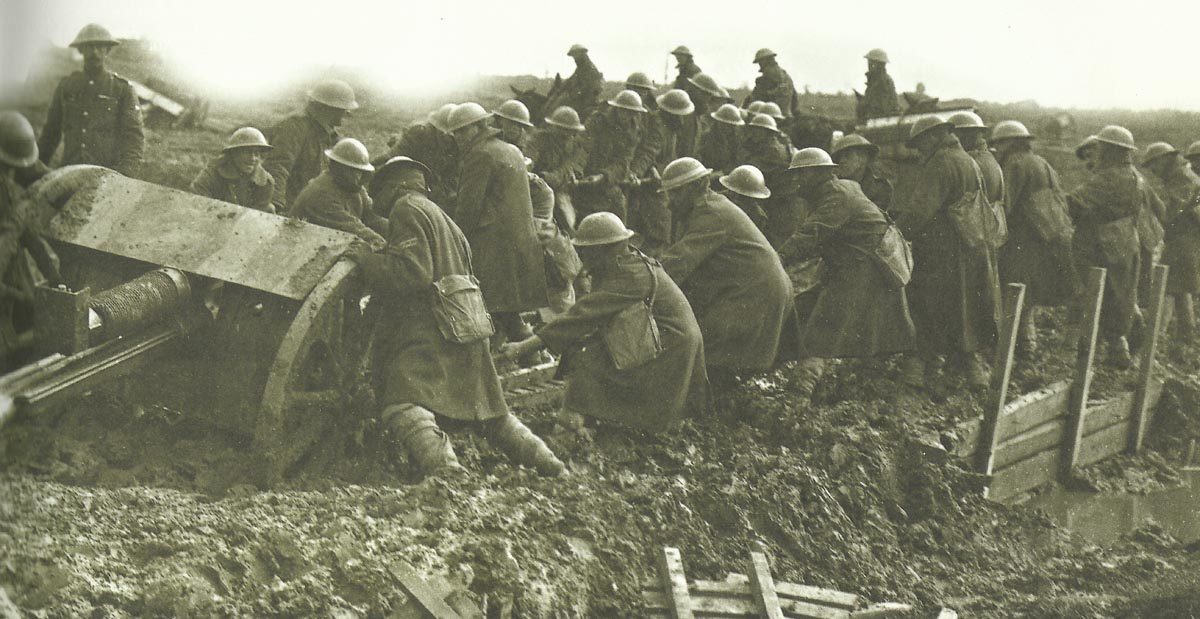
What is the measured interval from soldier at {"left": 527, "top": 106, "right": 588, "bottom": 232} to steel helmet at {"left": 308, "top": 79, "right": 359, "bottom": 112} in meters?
2.55

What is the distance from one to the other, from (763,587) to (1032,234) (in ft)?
17.4

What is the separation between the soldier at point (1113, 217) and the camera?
9.66 metres

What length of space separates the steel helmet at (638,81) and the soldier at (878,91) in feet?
8.18

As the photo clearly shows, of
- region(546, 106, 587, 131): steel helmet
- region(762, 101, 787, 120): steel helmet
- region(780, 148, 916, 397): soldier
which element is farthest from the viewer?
region(762, 101, 787, 120): steel helmet

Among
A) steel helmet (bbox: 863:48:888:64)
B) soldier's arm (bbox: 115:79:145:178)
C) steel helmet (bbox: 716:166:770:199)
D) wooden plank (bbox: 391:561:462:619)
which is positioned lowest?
wooden plank (bbox: 391:561:462:619)

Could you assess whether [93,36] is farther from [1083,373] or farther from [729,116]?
[1083,373]

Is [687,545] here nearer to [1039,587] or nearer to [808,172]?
[1039,587]

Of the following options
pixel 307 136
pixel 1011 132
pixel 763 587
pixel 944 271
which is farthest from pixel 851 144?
pixel 763 587

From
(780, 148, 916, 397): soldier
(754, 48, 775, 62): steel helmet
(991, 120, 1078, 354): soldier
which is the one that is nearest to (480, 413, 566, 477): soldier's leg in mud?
(780, 148, 916, 397): soldier

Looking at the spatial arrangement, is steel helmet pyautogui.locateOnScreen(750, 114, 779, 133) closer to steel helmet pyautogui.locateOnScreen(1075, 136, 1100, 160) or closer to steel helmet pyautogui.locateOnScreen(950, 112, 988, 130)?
steel helmet pyautogui.locateOnScreen(950, 112, 988, 130)

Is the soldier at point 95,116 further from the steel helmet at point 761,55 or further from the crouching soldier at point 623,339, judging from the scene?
the steel helmet at point 761,55

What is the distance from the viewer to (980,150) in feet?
30.3

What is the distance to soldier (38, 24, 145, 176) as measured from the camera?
7.35 meters

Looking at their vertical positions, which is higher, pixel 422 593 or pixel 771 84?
pixel 771 84
